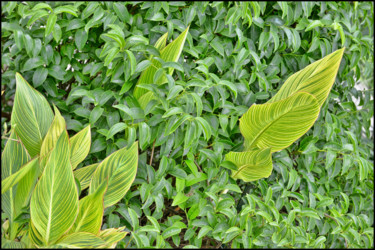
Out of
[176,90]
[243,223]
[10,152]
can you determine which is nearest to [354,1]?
[176,90]

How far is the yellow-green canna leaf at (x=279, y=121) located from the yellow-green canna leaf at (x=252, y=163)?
0.07 meters

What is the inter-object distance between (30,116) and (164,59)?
51 centimetres

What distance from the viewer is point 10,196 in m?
1.25

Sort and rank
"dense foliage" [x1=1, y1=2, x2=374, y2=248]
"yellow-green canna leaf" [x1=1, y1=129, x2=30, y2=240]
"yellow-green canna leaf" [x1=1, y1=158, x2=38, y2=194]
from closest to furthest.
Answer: "yellow-green canna leaf" [x1=1, y1=158, x2=38, y2=194] → "yellow-green canna leaf" [x1=1, y1=129, x2=30, y2=240] → "dense foliage" [x1=1, y1=2, x2=374, y2=248]

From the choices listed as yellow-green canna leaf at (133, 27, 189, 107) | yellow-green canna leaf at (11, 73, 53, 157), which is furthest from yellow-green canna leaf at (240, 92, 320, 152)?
yellow-green canna leaf at (11, 73, 53, 157)

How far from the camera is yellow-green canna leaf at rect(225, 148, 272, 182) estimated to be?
138cm

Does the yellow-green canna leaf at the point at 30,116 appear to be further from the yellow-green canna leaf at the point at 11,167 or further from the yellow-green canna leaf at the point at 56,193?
the yellow-green canna leaf at the point at 56,193

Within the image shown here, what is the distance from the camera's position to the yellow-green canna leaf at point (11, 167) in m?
1.25

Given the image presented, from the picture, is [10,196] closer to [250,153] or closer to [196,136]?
[196,136]

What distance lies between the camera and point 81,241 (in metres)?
1.15

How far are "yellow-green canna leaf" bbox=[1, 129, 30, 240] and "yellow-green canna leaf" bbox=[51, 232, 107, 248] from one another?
21cm

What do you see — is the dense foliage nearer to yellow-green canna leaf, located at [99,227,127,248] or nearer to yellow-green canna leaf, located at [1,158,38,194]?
yellow-green canna leaf, located at [99,227,127,248]

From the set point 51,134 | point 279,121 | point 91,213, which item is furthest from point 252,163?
point 51,134

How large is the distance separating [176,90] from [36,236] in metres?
0.63
